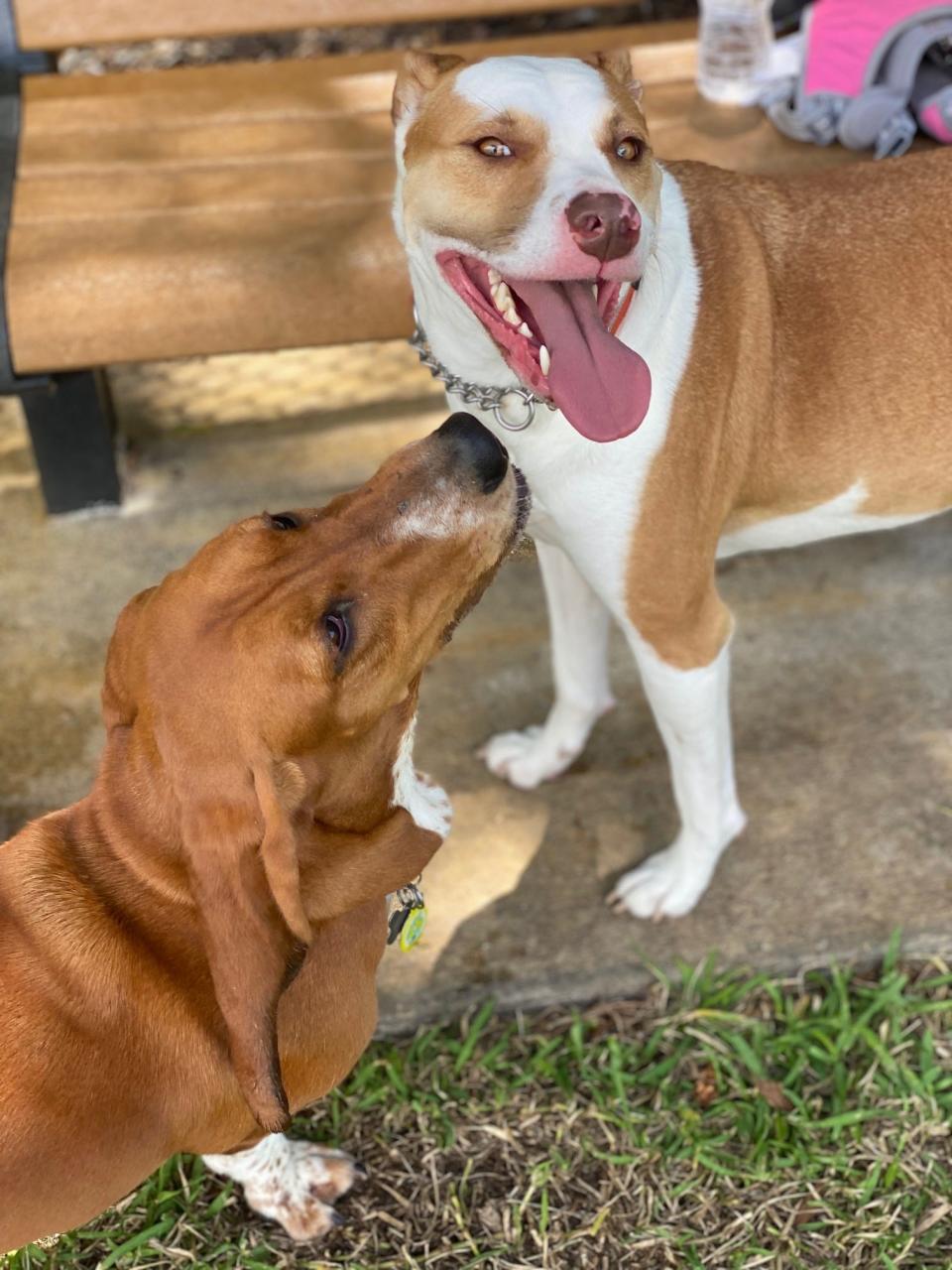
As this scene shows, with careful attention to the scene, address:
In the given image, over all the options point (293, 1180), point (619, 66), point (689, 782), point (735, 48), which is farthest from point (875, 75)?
point (293, 1180)

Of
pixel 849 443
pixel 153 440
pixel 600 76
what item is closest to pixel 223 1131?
pixel 849 443

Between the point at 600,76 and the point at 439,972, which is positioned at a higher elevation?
the point at 600,76

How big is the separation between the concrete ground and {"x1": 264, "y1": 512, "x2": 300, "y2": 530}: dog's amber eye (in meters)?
0.65

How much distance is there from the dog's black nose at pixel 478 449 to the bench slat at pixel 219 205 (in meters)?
1.22

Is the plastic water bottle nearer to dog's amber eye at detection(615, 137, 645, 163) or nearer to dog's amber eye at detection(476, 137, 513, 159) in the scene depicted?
dog's amber eye at detection(615, 137, 645, 163)

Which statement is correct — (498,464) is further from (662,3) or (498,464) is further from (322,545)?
(662,3)

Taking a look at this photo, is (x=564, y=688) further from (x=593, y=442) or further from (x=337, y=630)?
(x=337, y=630)

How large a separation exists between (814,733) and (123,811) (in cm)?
202

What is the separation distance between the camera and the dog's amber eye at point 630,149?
2359 millimetres

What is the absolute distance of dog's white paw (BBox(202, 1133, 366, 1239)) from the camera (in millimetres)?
2605

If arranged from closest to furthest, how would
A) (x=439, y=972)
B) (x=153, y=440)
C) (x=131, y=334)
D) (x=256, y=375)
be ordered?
(x=439, y=972) < (x=131, y=334) < (x=153, y=440) < (x=256, y=375)

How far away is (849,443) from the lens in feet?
9.14

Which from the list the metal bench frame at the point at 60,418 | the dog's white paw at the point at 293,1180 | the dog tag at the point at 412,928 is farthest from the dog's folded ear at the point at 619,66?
the dog's white paw at the point at 293,1180

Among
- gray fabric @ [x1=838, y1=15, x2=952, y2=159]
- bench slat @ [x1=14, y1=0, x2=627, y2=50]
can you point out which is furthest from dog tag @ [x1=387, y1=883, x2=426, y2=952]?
bench slat @ [x1=14, y1=0, x2=627, y2=50]
